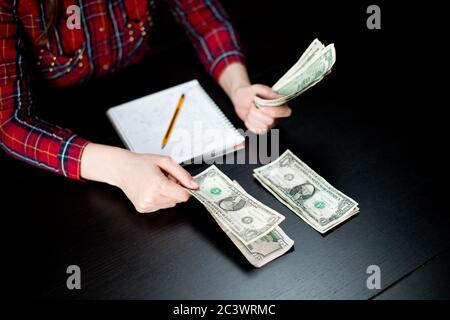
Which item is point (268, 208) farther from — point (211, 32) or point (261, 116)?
point (211, 32)

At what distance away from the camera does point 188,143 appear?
1.35 m

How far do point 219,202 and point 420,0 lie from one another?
1675 mm

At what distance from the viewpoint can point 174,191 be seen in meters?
1.15

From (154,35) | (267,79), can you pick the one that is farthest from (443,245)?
(154,35)

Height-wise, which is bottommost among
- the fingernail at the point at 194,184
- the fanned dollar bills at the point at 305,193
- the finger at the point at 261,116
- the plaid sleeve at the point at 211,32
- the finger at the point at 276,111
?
the fanned dollar bills at the point at 305,193

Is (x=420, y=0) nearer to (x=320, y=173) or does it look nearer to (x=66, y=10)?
(x=320, y=173)

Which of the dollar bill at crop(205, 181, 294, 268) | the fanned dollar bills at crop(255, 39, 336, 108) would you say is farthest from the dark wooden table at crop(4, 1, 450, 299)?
the fanned dollar bills at crop(255, 39, 336, 108)

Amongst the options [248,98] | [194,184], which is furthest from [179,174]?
[248,98]

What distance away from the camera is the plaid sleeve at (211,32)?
1617 mm

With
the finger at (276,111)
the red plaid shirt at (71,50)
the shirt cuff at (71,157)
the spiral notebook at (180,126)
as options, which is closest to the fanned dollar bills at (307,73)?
the finger at (276,111)

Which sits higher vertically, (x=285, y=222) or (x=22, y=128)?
(x=22, y=128)

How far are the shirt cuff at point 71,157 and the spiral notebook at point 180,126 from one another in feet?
0.48

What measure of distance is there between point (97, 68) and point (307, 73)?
30.0 inches

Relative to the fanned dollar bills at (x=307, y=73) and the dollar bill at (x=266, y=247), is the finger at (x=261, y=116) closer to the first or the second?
the fanned dollar bills at (x=307, y=73)
